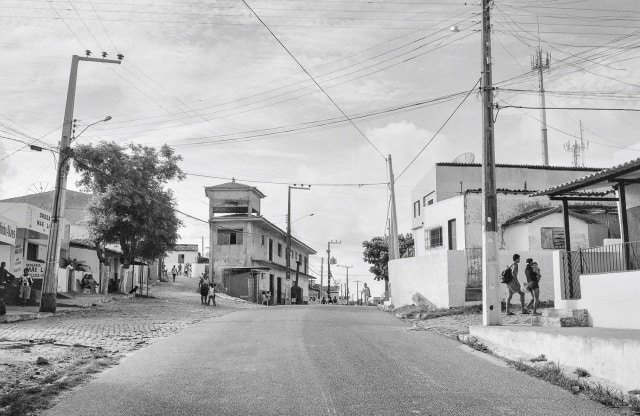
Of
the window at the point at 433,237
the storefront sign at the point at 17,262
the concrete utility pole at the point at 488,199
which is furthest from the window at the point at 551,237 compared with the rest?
the storefront sign at the point at 17,262

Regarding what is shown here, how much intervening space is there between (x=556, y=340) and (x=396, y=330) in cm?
689

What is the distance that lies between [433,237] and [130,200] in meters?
16.4

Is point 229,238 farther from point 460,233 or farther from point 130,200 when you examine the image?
point 460,233

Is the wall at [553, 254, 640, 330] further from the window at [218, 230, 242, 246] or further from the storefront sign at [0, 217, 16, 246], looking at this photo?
the window at [218, 230, 242, 246]

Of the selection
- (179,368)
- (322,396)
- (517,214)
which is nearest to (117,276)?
(517,214)

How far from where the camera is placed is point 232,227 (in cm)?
5247

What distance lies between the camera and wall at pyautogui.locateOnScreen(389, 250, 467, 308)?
2386 centimetres

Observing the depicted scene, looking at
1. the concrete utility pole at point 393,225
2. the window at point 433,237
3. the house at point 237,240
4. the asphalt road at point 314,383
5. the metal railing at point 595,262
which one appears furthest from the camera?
the house at point 237,240

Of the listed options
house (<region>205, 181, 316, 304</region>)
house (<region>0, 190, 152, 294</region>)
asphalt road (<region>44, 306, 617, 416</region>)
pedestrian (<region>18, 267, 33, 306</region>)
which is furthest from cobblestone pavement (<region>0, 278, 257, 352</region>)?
house (<region>205, 181, 316, 304</region>)

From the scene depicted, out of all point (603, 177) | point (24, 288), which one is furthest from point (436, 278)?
point (24, 288)

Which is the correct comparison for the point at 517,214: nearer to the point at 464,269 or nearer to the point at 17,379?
the point at 464,269

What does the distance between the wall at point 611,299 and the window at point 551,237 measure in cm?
1256

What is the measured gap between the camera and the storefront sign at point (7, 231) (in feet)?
79.0

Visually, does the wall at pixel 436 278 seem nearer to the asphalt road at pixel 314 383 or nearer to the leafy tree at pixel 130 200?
the asphalt road at pixel 314 383
